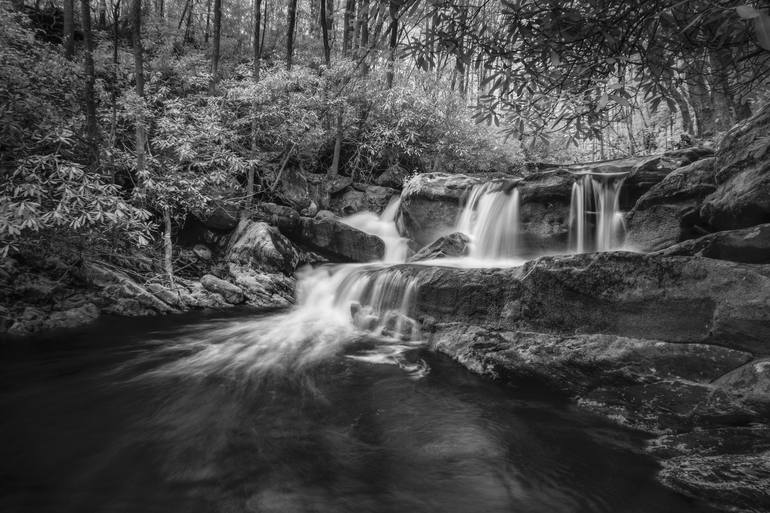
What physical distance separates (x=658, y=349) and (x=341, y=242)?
7754 millimetres

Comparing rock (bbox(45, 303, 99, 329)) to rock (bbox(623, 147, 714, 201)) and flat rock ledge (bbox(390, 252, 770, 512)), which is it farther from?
rock (bbox(623, 147, 714, 201))

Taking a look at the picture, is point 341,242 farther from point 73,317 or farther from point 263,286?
point 73,317

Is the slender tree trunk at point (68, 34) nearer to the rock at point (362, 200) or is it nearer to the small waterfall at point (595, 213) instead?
the rock at point (362, 200)

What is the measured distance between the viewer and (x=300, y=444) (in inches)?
116

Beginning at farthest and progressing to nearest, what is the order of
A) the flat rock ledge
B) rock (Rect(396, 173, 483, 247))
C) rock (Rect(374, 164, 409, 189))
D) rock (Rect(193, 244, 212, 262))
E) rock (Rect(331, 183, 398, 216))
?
rock (Rect(374, 164, 409, 189)) < rock (Rect(331, 183, 398, 216)) < rock (Rect(396, 173, 483, 247)) < rock (Rect(193, 244, 212, 262)) < the flat rock ledge

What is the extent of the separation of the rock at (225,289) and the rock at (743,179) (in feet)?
25.4

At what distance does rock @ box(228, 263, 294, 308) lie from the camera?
8.21m

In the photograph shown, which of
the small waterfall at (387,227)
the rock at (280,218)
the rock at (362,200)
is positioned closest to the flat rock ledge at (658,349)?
the small waterfall at (387,227)

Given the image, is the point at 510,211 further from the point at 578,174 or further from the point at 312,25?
the point at 312,25

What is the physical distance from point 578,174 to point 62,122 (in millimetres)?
9034

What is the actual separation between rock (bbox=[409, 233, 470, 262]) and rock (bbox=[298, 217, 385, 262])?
5.80ft

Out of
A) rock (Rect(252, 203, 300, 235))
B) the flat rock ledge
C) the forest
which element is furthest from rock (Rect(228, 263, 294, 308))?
the flat rock ledge

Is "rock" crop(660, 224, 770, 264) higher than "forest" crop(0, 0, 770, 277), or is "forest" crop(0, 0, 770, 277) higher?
"forest" crop(0, 0, 770, 277)

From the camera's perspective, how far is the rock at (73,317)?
5539 mm
